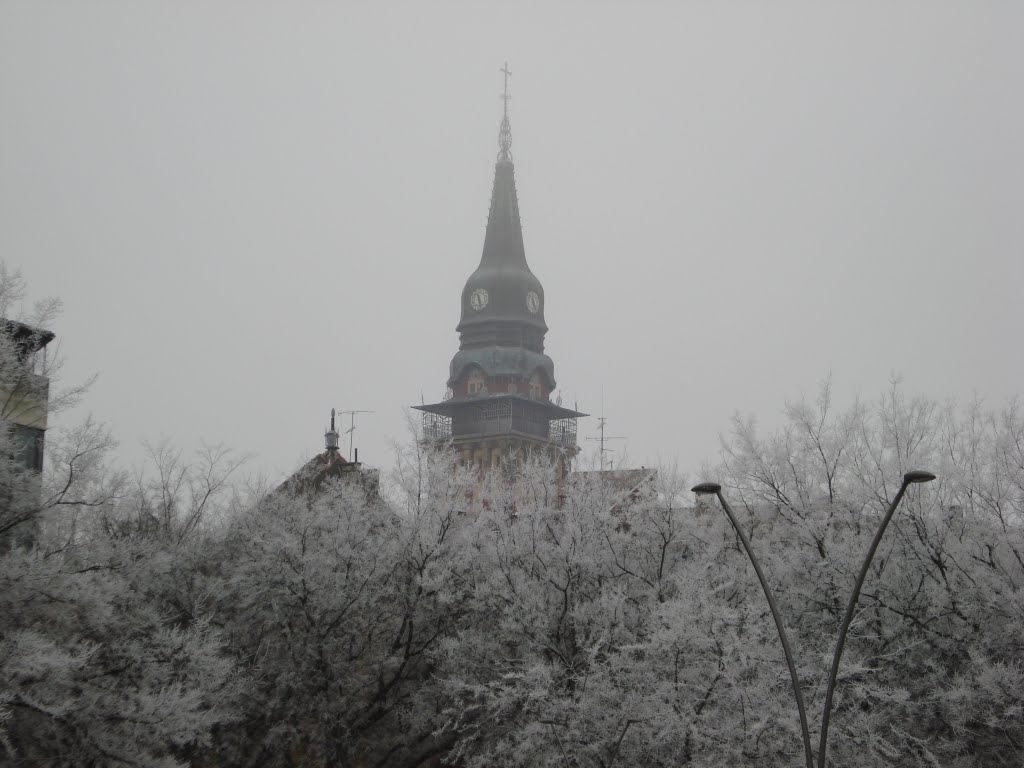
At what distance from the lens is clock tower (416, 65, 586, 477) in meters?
90.9

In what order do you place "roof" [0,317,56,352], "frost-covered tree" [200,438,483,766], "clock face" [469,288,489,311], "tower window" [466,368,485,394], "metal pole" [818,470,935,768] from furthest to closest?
1. "clock face" [469,288,489,311]
2. "tower window" [466,368,485,394]
3. "frost-covered tree" [200,438,483,766]
4. "roof" [0,317,56,352]
5. "metal pole" [818,470,935,768]

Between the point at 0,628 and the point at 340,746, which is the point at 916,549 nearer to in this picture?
the point at 340,746

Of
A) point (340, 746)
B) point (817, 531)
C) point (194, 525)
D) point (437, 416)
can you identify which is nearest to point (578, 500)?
point (817, 531)

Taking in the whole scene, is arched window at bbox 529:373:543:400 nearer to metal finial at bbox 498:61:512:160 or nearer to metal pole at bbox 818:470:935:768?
metal finial at bbox 498:61:512:160

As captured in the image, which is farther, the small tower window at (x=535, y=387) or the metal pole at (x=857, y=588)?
the small tower window at (x=535, y=387)

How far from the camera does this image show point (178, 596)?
34.4m

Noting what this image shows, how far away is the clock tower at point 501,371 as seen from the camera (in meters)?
90.9

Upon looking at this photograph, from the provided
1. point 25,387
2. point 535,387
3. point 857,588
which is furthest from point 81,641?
point 535,387

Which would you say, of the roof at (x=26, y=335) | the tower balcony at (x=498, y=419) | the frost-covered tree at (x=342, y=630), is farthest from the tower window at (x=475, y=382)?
the roof at (x=26, y=335)

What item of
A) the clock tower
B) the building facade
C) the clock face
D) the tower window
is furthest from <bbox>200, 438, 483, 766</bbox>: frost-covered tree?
the clock face

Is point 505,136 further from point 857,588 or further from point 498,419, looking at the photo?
point 857,588

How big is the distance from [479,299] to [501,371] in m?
7.01

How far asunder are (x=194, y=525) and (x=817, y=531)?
67.7ft

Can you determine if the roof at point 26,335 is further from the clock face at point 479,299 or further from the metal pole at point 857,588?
the clock face at point 479,299
